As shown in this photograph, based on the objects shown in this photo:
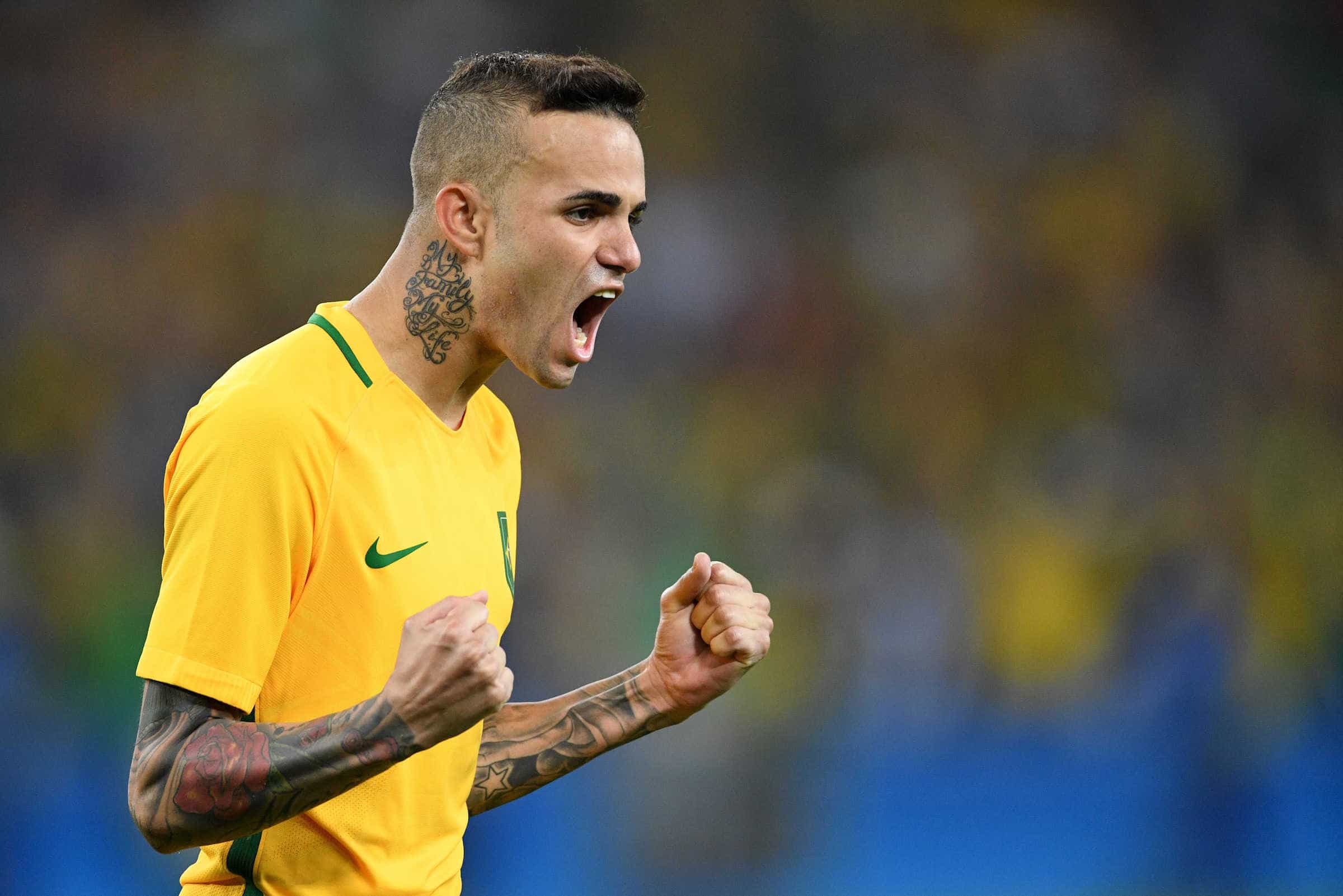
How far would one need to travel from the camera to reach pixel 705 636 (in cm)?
177

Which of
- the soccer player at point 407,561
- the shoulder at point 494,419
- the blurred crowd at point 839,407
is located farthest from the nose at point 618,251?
the blurred crowd at point 839,407

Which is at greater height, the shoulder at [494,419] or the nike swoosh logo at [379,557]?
the shoulder at [494,419]

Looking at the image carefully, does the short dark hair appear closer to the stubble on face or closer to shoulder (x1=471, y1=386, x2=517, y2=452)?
the stubble on face

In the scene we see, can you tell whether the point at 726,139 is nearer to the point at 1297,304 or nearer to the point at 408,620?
the point at 1297,304

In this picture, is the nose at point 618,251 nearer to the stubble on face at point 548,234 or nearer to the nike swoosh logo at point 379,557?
the stubble on face at point 548,234

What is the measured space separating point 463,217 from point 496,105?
155mm

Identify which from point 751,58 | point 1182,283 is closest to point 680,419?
point 751,58

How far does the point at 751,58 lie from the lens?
15.1ft

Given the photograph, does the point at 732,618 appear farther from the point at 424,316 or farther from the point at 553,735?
the point at 424,316

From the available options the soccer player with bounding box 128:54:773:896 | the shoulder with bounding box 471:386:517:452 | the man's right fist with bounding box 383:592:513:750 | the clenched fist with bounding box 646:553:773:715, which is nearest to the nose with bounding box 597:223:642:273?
the soccer player with bounding box 128:54:773:896

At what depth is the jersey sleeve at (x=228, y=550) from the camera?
1238 mm

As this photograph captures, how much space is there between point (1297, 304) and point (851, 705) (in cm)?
236

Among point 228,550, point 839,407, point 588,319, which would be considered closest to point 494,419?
point 588,319

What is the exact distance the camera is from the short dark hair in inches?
62.8
